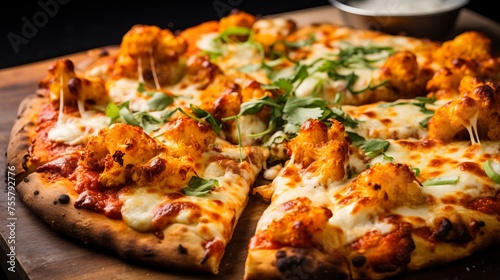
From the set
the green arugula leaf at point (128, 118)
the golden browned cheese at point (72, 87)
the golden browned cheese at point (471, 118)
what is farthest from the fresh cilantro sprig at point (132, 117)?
the golden browned cheese at point (471, 118)

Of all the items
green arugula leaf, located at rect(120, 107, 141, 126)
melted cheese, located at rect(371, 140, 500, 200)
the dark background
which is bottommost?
the dark background

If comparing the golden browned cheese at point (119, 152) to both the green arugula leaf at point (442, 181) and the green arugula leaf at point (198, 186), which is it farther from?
the green arugula leaf at point (442, 181)

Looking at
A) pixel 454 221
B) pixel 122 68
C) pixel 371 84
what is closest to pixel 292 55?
pixel 371 84

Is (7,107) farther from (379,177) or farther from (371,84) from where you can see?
(379,177)

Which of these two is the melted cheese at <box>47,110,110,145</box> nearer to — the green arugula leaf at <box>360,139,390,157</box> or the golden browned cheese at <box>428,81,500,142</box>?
the green arugula leaf at <box>360,139,390,157</box>

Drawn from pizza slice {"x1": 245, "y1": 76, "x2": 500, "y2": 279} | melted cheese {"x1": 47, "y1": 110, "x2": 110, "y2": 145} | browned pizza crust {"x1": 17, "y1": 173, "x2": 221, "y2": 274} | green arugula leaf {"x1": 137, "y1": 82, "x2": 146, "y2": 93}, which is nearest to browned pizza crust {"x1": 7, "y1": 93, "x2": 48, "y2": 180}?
melted cheese {"x1": 47, "y1": 110, "x2": 110, "y2": 145}

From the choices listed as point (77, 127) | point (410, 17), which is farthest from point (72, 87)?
point (410, 17)

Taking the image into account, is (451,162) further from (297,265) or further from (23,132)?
(23,132)
